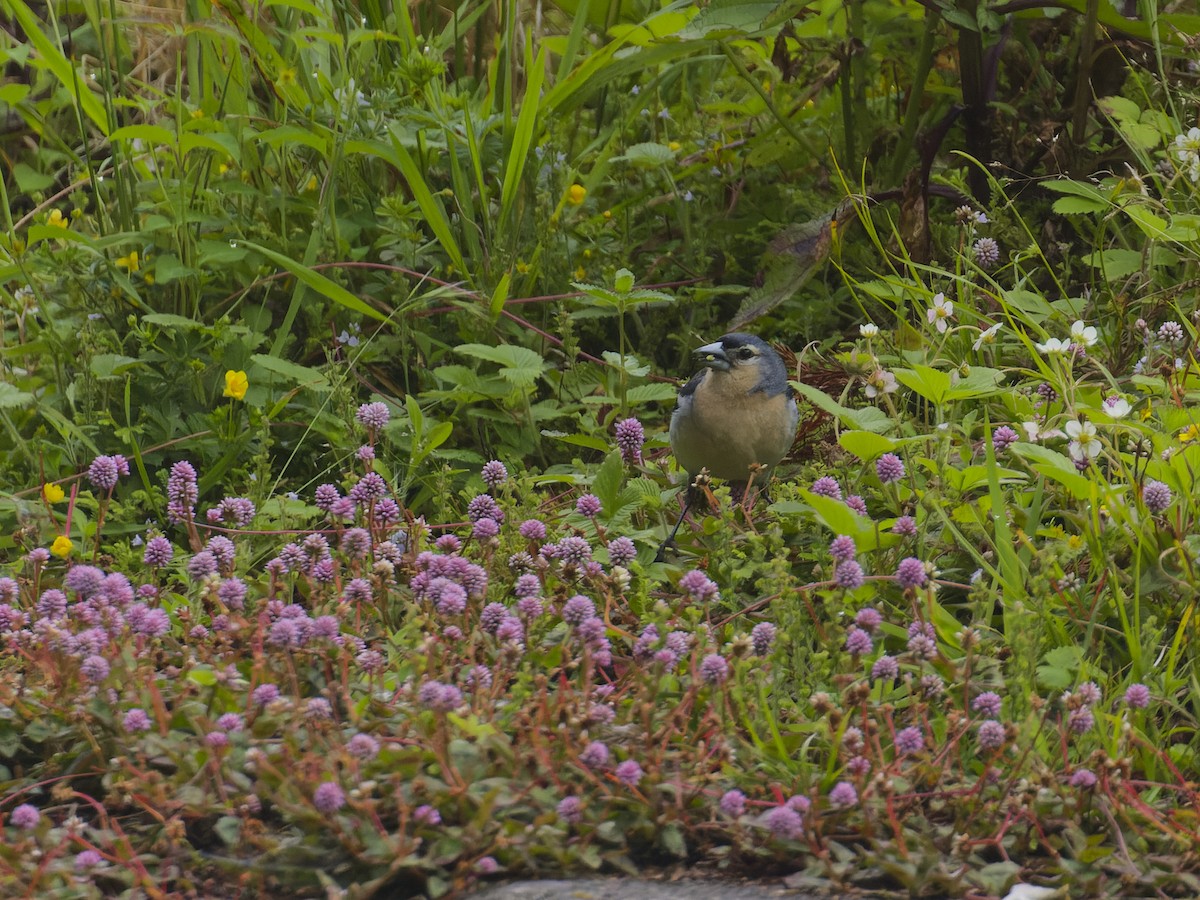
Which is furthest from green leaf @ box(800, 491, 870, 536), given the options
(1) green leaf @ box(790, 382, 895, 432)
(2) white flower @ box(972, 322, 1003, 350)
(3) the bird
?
(2) white flower @ box(972, 322, 1003, 350)

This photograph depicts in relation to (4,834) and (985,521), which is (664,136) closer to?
(985,521)

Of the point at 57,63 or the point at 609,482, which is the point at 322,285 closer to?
→ the point at 57,63

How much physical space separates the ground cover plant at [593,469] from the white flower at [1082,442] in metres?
0.02

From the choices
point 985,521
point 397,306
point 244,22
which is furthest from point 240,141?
point 985,521

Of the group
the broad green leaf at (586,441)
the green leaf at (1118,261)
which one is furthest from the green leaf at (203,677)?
the green leaf at (1118,261)

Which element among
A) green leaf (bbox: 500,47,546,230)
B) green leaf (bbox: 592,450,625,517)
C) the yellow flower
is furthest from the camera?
green leaf (bbox: 500,47,546,230)

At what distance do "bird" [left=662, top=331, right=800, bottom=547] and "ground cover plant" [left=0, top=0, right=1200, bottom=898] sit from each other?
16 cm

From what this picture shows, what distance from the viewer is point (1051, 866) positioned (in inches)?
90.9

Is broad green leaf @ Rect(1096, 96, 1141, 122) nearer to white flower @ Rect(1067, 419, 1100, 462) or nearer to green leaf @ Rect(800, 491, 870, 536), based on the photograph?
white flower @ Rect(1067, 419, 1100, 462)

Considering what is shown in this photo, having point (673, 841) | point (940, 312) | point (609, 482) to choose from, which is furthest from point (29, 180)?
point (673, 841)

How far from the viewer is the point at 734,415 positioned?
386 cm

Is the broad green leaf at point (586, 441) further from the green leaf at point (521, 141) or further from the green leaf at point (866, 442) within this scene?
the green leaf at point (866, 442)

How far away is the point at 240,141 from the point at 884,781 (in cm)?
336

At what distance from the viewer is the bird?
3875mm
